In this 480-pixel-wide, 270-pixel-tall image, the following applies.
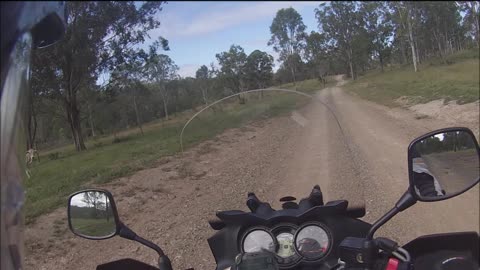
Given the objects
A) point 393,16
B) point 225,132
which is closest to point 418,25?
point 393,16

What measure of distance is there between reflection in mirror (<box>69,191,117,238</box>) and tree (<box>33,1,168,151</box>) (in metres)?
0.59

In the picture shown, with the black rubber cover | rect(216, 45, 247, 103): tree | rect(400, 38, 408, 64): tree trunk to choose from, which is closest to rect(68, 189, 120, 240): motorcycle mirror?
the black rubber cover

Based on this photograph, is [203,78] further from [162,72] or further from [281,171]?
[281,171]

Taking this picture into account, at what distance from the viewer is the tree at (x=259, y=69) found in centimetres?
259

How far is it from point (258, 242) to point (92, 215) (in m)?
0.73

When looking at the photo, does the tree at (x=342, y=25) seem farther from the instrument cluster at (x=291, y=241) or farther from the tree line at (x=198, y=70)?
the instrument cluster at (x=291, y=241)

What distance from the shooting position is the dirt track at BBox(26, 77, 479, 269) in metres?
3.15

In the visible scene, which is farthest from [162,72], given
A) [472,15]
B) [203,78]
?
[472,15]

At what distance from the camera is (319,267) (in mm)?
2197

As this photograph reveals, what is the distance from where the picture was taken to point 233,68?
8.68 ft

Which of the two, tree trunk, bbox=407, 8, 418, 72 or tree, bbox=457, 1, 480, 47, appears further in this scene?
tree, bbox=457, 1, 480, 47

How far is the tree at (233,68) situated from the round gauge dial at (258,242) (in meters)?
0.83

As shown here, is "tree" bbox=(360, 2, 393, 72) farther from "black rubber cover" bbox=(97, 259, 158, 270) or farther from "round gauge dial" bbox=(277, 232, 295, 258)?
"black rubber cover" bbox=(97, 259, 158, 270)

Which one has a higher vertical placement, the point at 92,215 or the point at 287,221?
the point at 92,215
